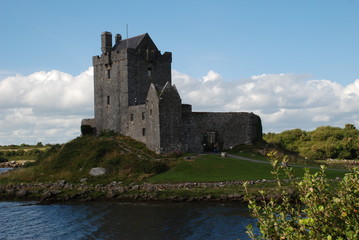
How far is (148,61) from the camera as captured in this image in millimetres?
49625

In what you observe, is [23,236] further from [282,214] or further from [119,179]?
[282,214]

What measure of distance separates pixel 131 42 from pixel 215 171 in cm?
2013

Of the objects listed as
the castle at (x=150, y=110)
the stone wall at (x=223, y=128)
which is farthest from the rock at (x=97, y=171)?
the stone wall at (x=223, y=128)

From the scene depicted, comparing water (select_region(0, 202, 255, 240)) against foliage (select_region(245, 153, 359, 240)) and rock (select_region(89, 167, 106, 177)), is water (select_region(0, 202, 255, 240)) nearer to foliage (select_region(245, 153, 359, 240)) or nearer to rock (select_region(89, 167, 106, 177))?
rock (select_region(89, 167, 106, 177))

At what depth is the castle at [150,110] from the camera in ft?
144

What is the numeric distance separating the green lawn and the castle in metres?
4.66

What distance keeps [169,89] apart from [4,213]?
19.8m

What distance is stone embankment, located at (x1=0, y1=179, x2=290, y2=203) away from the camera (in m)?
31.3

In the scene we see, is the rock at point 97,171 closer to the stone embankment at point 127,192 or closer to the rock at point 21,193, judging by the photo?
the stone embankment at point 127,192

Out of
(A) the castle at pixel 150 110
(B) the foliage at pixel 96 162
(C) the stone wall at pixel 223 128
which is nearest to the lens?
(B) the foliage at pixel 96 162

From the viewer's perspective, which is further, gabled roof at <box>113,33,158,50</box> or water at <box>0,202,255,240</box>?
gabled roof at <box>113,33,158,50</box>

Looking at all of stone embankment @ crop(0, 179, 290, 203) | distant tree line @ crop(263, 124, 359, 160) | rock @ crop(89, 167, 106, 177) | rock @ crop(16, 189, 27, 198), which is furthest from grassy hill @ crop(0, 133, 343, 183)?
distant tree line @ crop(263, 124, 359, 160)

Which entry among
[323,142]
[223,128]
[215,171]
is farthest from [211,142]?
[323,142]

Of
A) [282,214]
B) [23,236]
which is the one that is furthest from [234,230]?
[282,214]
